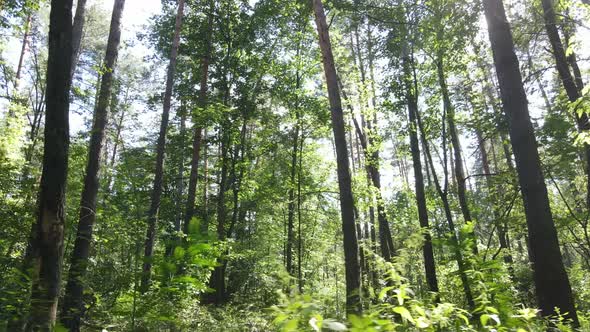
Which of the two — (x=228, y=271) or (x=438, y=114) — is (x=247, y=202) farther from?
(x=438, y=114)

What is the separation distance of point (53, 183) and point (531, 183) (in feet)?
18.2

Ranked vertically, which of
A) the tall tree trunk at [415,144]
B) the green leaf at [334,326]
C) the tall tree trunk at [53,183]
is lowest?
the green leaf at [334,326]

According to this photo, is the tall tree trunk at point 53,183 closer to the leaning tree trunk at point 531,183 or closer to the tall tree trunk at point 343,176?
the tall tree trunk at point 343,176

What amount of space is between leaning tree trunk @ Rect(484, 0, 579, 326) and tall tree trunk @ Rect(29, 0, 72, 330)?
207 inches

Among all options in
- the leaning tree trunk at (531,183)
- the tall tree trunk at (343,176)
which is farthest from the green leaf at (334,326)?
the tall tree trunk at (343,176)

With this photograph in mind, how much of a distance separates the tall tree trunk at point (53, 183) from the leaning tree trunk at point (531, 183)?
5.27m

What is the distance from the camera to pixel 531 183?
16.0 feet

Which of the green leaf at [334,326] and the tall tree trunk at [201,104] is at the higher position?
the tall tree trunk at [201,104]

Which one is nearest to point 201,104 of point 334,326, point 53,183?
point 53,183

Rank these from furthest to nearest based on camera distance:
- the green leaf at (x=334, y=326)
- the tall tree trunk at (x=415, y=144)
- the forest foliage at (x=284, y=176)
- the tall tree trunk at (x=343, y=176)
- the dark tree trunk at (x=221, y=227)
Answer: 1. the dark tree trunk at (x=221, y=227)
2. the tall tree trunk at (x=415, y=144)
3. the tall tree trunk at (x=343, y=176)
4. the forest foliage at (x=284, y=176)
5. the green leaf at (x=334, y=326)

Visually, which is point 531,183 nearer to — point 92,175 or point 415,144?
point 92,175

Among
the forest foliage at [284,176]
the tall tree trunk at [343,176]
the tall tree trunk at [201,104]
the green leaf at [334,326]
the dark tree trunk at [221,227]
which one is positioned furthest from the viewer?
the dark tree trunk at [221,227]

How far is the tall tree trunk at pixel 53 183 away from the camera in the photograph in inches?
122

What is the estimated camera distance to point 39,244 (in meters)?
3.19
